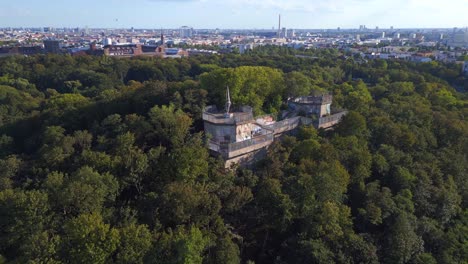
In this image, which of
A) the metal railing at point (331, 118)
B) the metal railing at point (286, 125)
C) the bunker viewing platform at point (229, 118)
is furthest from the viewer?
the metal railing at point (331, 118)

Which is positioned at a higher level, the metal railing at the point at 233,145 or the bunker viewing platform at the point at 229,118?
the bunker viewing platform at the point at 229,118

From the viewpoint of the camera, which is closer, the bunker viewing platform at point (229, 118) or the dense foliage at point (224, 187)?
the dense foliage at point (224, 187)

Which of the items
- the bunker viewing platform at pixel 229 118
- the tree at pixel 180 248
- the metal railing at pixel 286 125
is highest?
the bunker viewing platform at pixel 229 118

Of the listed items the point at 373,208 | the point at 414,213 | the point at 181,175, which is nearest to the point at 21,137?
the point at 181,175

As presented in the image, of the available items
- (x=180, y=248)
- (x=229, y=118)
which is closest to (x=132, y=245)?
(x=180, y=248)

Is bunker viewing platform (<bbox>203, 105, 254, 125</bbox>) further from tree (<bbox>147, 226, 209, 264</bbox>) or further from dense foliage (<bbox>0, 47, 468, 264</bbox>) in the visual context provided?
tree (<bbox>147, 226, 209, 264</bbox>)

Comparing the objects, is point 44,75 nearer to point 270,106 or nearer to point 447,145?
point 270,106

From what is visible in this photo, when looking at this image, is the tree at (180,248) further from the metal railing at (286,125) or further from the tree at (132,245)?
the metal railing at (286,125)

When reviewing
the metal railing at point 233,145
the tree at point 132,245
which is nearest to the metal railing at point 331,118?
the metal railing at point 233,145
